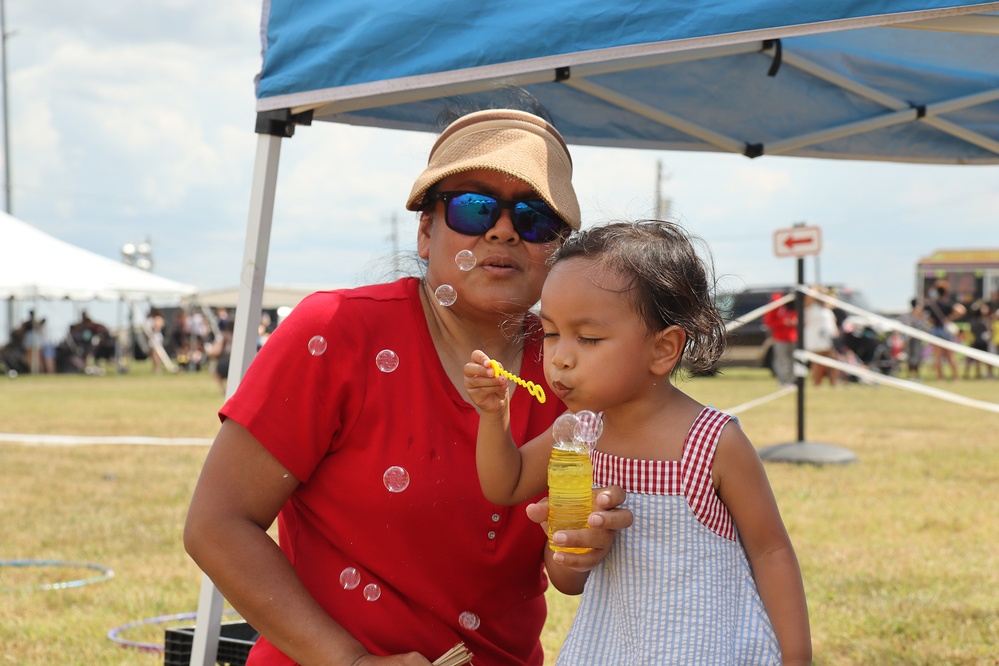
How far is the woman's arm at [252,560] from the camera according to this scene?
202 centimetres

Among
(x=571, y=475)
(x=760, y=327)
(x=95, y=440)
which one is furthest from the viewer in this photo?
(x=760, y=327)

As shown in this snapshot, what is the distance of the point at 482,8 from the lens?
2238 millimetres

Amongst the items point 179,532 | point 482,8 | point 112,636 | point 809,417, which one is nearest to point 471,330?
point 482,8

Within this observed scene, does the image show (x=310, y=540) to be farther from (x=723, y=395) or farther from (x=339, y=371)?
(x=723, y=395)

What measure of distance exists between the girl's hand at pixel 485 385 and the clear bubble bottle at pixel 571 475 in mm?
117

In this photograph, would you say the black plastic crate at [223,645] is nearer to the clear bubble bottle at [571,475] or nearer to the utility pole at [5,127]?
the clear bubble bottle at [571,475]

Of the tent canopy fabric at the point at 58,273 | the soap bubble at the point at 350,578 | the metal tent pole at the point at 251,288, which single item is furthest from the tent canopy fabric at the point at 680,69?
the tent canopy fabric at the point at 58,273

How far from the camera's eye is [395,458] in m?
2.13

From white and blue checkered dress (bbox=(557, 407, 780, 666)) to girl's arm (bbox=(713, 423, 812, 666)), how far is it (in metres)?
0.02

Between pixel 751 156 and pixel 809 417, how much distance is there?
9776 mm

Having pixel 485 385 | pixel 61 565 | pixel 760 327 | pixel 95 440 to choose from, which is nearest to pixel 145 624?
pixel 61 565

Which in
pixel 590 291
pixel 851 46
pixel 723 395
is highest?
pixel 851 46

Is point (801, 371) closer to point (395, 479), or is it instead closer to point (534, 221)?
point (534, 221)

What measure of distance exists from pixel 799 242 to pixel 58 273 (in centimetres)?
1744
